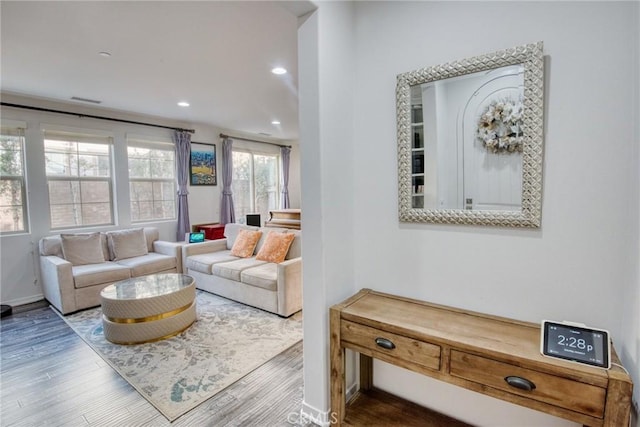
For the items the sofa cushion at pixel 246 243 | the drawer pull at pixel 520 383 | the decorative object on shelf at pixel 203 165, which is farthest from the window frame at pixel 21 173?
the drawer pull at pixel 520 383

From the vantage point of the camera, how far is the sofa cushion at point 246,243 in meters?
4.34

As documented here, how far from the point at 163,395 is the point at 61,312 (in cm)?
232

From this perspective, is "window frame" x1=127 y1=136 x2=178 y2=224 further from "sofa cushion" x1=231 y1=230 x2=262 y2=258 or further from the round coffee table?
the round coffee table

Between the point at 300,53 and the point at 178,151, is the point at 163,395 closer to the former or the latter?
the point at 300,53

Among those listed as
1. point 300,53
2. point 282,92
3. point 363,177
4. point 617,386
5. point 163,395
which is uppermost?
point 282,92

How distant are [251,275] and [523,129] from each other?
9.72ft

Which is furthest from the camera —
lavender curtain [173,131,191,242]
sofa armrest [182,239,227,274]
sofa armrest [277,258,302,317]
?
lavender curtain [173,131,191,242]

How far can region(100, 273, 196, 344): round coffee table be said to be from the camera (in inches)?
111

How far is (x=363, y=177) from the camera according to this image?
1.95m

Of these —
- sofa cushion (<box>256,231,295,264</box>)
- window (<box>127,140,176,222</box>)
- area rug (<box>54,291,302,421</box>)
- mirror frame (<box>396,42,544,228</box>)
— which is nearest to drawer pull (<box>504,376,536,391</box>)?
mirror frame (<box>396,42,544,228</box>)

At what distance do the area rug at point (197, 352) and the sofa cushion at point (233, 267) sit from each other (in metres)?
0.37

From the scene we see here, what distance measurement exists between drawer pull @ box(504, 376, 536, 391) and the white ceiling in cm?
191

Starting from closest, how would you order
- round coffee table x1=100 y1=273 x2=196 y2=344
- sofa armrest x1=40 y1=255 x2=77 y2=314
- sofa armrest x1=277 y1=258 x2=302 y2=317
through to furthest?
round coffee table x1=100 y1=273 x2=196 y2=344, sofa armrest x1=277 y1=258 x2=302 y2=317, sofa armrest x1=40 y1=255 x2=77 y2=314

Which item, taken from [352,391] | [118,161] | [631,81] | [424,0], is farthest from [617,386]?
[118,161]
